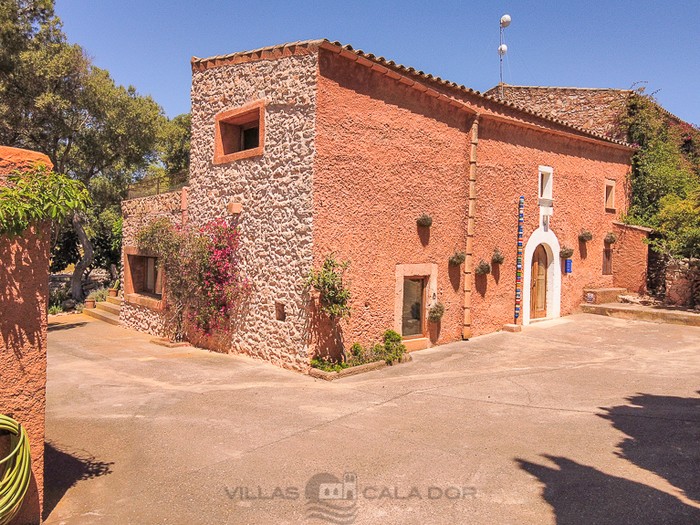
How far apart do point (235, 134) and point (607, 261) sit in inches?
505

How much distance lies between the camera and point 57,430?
6.21 metres

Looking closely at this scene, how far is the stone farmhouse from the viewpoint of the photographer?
969 cm

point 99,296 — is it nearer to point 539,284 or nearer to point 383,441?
point 539,284

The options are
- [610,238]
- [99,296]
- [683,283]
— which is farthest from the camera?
[99,296]

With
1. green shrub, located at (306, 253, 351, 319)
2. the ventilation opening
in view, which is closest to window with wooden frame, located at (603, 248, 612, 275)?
green shrub, located at (306, 253, 351, 319)

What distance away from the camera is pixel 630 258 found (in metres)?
16.8

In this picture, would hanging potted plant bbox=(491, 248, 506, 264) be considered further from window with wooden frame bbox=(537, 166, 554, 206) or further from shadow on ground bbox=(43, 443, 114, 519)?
shadow on ground bbox=(43, 443, 114, 519)

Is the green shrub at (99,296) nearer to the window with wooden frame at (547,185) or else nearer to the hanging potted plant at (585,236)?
the window with wooden frame at (547,185)

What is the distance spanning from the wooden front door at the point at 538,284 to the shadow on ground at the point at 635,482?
7876mm

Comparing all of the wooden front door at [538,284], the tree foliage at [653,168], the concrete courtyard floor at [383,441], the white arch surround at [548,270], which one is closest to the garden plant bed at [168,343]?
the concrete courtyard floor at [383,441]

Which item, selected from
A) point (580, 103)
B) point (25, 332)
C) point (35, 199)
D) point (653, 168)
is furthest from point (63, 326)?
point (653, 168)

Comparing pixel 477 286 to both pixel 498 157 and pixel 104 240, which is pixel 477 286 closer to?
pixel 498 157

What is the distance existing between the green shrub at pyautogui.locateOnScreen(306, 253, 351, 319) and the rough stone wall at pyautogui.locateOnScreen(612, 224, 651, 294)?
11.8 m

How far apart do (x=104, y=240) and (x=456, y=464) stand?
22754 millimetres
